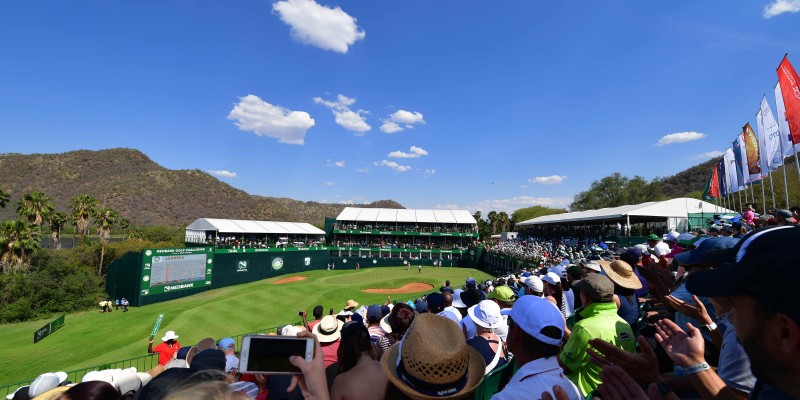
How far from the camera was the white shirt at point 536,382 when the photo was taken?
7.92ft

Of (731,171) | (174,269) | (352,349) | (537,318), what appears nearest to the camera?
(537,318)

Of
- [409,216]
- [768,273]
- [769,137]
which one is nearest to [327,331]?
[768,273]

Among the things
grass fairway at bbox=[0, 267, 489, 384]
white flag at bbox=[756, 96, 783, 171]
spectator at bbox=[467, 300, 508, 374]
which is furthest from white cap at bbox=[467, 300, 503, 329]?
white flag at bbox=[756, 96, 783, 171]

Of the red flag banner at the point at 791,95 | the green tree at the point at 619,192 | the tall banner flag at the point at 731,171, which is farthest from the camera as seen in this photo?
the green tree at the point at 619,192

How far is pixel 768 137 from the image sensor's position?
18.0 metres

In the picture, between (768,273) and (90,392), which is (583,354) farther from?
(90,392)

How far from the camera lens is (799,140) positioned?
13633mm

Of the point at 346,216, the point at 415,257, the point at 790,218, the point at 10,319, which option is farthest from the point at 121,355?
the point at 346,216

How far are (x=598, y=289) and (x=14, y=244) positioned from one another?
4412cm

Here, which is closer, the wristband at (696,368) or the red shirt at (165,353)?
the wristband at (696,368)

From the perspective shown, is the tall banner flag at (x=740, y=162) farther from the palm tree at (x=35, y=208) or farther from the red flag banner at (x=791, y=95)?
the palm tree at (x=35, y=208)

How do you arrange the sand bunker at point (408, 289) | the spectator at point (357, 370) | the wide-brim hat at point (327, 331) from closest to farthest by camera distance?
the spectator at point (357, 370), the wide-brim hat at point (327, 331), the sand bunker at point (408, 289)

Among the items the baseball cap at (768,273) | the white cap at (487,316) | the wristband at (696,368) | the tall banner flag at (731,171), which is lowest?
the white cap at (487,316)

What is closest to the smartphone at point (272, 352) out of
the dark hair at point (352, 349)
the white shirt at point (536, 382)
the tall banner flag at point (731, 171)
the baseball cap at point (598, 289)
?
the dark hair at point (352, 349)
